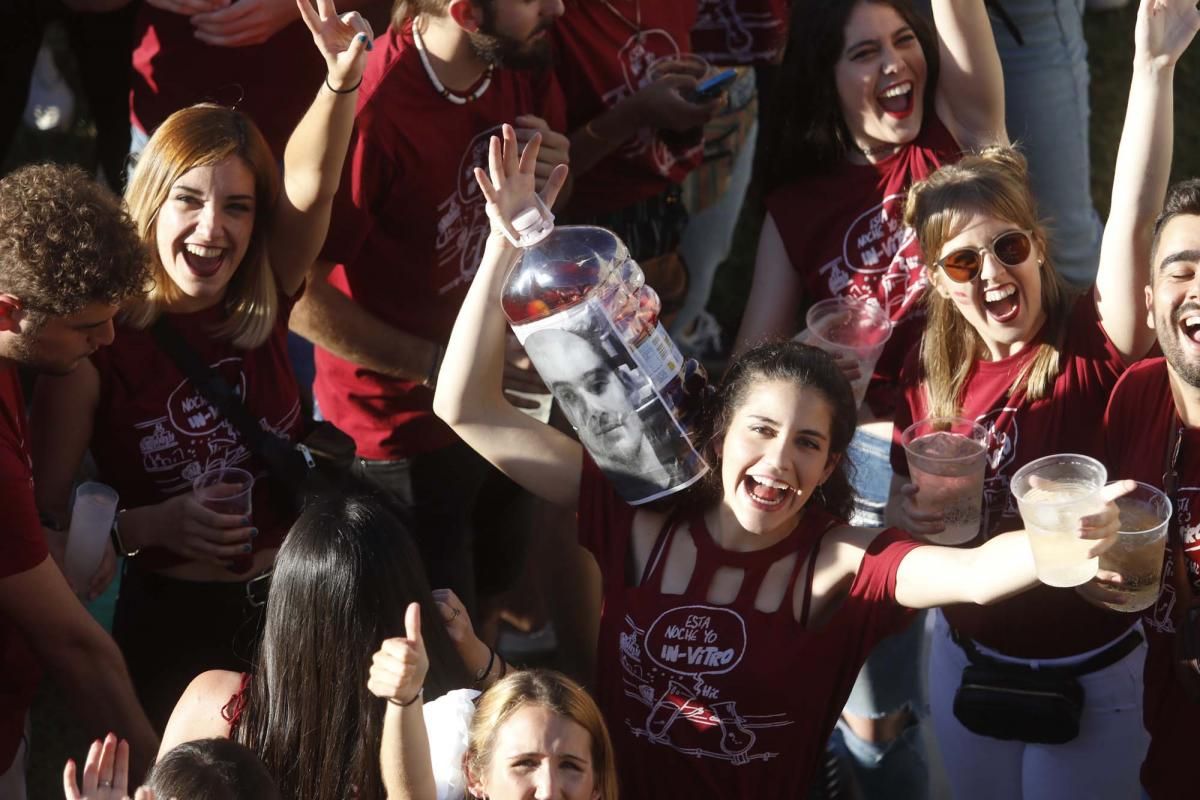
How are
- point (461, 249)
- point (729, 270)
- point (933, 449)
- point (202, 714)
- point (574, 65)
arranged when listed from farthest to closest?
1. point (729, 270)
2. point (574, 65)
3. point (461, 249)
4. point (933, 449)
5. point (202, 714)

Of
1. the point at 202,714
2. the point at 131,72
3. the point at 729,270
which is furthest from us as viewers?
the point at 729,270

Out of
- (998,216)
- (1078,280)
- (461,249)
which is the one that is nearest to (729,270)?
(1078,280)

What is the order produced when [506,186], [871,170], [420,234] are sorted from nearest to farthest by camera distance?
[506,186] < [871,170] < [420,234]

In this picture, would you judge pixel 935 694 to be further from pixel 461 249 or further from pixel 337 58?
pixel 337 58

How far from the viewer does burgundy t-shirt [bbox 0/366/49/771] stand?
9.22ft

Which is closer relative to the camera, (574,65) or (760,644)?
(760,644)

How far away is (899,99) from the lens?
12.1 feet

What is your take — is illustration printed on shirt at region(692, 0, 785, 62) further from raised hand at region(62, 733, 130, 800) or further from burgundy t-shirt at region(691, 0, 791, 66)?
raised hand at region(62, 733, 130, 800)

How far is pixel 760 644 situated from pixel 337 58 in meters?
1.60

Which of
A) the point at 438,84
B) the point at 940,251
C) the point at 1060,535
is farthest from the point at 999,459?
the point at 438,84

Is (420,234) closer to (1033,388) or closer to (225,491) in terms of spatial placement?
(225,491)

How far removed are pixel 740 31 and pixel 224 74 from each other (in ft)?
5.54

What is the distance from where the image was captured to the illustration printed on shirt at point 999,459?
3146mm

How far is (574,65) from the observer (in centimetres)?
430
